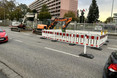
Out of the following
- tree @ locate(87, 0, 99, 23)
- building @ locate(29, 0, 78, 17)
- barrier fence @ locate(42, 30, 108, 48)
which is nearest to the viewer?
barrier fence @ locate(42, 30, 108, 48)

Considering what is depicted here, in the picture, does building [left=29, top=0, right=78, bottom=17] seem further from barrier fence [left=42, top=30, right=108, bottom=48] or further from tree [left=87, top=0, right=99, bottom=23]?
barrier fence [left=42, top=30, right=108, bottom=48]

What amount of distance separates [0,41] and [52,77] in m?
6.63

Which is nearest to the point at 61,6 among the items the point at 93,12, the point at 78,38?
the point at 93,12

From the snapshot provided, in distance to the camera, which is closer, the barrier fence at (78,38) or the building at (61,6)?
the barrier fence at (78,38)

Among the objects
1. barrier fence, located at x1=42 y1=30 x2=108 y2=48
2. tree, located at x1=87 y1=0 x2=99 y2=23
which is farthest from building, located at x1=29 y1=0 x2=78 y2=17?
barrier fence, located at x1=42 y1=30 x2=108 y2=48

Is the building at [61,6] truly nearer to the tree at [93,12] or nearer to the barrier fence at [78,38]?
the tree at [93,12]

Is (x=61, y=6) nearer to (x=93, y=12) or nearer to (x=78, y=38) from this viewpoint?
(x=93, y=12)

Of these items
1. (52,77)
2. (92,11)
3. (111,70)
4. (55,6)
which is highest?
(55,6)

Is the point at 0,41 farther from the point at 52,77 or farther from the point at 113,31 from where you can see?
the point at 113,31

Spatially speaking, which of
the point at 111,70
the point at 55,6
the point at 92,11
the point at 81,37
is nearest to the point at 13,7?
the point at 55,6

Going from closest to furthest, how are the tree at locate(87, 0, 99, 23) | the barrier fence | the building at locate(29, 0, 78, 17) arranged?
the barrier fence < the tree at locate(87, 0, 99, 23) < the building at locate(29, 0, 78, 17)

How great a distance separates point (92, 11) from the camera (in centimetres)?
5869

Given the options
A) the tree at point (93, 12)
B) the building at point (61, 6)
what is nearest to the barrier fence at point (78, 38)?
the tree at point (93, 12)

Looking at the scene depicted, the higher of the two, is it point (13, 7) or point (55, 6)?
point (55, 6)
